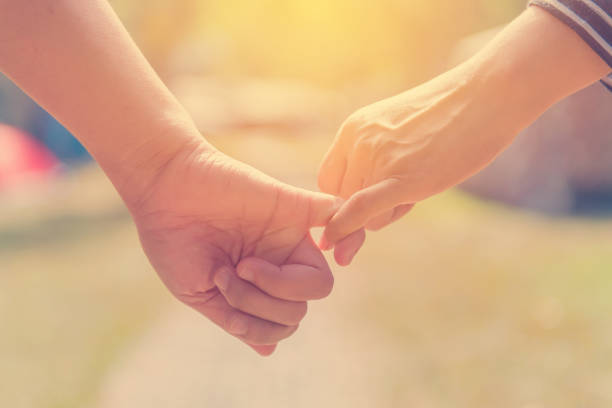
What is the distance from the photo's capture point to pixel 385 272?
5.98 feet

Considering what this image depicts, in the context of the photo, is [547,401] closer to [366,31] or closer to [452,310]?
[452,310]

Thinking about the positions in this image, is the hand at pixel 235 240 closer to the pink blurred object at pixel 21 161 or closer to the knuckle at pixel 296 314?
the knuckle at pixel 296 314

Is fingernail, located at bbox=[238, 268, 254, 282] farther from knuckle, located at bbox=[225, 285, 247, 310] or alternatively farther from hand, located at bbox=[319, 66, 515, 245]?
hand, located at bbox=[319, 66, 515, 245]

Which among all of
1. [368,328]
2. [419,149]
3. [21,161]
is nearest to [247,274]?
[419,149]

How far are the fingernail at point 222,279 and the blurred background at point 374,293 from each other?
24.3 inches

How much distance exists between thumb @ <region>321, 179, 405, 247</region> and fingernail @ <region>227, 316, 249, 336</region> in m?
0.17

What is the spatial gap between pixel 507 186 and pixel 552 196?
178mm

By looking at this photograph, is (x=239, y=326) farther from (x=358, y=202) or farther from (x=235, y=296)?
(x=358, y=202)

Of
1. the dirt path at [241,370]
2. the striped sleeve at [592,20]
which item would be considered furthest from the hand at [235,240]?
the dirt path at [241,370]

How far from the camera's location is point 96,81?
2.31ft

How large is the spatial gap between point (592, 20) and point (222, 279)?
1.83 ft

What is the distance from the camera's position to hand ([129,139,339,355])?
731 mm

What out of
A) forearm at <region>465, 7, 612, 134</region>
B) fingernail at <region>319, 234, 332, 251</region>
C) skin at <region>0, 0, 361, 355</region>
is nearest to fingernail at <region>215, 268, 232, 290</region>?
skin at <region>0, 0, 361, 355</region>

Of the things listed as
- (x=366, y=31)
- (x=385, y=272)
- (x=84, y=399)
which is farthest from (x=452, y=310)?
(x=366, y=31)
